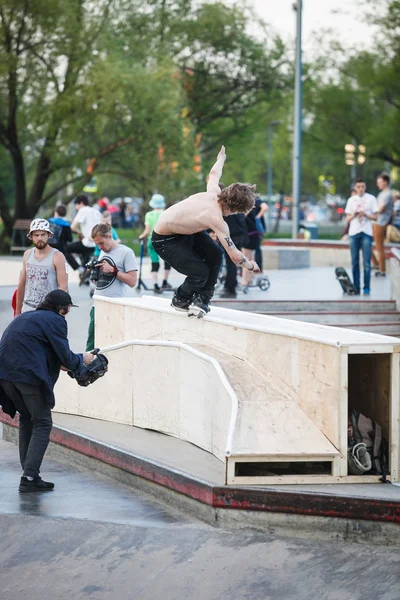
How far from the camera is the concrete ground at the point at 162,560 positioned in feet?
19.9

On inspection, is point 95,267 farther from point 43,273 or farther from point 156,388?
point 156,388

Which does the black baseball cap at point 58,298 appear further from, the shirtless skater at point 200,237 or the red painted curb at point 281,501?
the shirtless skater at point 200,237

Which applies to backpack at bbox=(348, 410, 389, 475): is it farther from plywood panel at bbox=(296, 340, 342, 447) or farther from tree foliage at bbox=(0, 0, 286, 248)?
tree foliage at bbox=(0, 0, 286, 248)

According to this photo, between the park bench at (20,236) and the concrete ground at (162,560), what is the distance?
24793 mm

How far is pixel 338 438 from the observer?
7207mm

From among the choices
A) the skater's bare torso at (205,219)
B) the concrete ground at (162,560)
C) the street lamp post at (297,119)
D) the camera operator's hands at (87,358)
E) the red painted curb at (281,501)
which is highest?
the street lamp post at (297,119)

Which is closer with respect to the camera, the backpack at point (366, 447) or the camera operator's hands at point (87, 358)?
the backpack at point (366, 447)

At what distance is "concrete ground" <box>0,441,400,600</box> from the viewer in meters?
6.06

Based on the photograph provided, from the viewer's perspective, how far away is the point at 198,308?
905 centimetres

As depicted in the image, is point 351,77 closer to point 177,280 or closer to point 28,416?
point 177,280

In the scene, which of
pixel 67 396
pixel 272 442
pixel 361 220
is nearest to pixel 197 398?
pixel 272 442

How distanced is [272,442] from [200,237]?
265 centimetres

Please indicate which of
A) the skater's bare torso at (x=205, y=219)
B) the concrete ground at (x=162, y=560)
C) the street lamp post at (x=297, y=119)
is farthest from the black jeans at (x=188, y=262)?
the street lamp post at (x=297, y=119)

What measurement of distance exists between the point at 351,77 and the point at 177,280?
26.5 m
